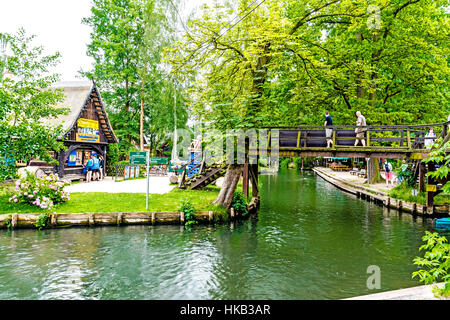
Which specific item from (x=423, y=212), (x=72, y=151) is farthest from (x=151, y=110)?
(x=423, y=212)

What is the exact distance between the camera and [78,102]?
22.3m

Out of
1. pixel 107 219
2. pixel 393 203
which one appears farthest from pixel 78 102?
pixel 393 203

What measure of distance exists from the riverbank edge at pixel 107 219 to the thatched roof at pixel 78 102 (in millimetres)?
10679

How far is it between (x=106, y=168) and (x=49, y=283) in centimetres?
2158

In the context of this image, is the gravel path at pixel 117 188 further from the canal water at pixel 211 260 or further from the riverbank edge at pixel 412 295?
the riverbank edge at pixel 412 295

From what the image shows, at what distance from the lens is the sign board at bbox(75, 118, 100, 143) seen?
2191 cm

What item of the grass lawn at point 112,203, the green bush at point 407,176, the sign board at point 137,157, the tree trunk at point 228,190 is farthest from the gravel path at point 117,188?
the green bush at point 407,176

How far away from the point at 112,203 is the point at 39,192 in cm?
292

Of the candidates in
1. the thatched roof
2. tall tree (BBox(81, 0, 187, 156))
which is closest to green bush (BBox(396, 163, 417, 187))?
the thatched roof

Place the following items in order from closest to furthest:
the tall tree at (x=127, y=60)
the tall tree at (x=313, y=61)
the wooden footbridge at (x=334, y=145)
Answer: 1. the tall tree at (x=313, y=61)
2. the wooden footbridge at (x=334, y=145)
3. the tall tree at (x=127, y=60)

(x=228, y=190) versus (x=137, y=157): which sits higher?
(x=137, y=157)

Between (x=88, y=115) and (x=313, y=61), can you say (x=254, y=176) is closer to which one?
(x=313, y=61)

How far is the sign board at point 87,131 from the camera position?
71.9 feet

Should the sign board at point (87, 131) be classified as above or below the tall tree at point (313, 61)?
below
